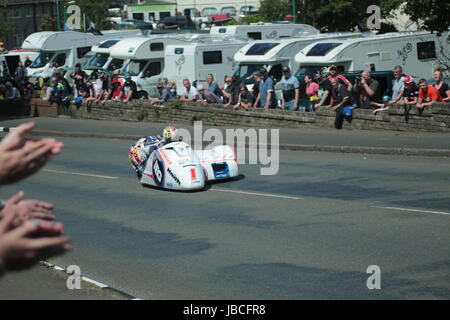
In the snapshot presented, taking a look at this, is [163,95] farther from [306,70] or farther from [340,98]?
[340,98]

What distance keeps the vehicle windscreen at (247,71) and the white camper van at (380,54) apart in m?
2.27

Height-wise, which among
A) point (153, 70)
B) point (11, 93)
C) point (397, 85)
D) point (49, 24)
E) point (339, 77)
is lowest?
point (11, 93)

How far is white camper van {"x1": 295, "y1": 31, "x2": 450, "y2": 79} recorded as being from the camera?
27.0 meters

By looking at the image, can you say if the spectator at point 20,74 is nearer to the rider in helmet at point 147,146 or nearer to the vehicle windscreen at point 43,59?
the vehicle windscreen at point 43,59

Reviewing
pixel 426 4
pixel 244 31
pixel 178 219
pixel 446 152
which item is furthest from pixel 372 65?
pixel 178 219

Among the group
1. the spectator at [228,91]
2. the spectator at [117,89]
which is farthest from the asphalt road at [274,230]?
the spectator at [117,89]

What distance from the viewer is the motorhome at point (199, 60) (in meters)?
33.0

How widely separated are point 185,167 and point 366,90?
27.5 feet

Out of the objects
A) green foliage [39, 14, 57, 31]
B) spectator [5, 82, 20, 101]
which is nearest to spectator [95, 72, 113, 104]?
spectator [5, 82, 20, 101]

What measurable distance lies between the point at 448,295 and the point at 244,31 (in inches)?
1260

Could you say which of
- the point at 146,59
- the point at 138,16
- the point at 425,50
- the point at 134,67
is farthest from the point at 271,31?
the point at 138,16

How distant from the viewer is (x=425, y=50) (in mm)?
29062

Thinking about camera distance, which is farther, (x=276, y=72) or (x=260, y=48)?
(x=260, y=48)
